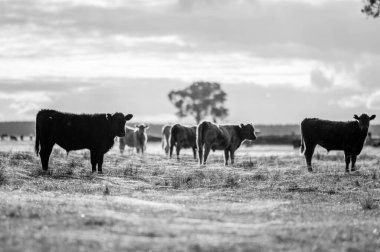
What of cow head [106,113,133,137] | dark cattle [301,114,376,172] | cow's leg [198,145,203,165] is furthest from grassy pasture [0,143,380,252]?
cow's leg [198,145,203,165]

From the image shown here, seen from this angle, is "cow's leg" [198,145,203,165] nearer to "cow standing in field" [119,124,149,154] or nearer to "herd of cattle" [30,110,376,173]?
"herd of cattle" [30,110,376,173]

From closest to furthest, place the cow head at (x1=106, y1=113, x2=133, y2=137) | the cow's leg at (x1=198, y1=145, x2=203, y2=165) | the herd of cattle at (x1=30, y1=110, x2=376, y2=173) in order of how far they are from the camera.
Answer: the herd of cattle at (x1=30, y1=110, x2=376, y2=173) → the cow head at (x1=106, y1=113, x2=133, y2=137) → the cow's leg at (x1=198, y1=145, x2=203, y2=165)

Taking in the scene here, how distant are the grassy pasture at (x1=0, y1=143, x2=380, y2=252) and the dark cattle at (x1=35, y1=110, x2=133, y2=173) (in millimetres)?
1579

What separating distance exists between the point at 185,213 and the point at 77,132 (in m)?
11.6

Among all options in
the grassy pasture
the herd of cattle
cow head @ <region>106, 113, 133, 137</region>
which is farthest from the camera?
cow head @ <region>106, 113, 133, 137</region>

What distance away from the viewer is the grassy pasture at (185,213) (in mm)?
8422

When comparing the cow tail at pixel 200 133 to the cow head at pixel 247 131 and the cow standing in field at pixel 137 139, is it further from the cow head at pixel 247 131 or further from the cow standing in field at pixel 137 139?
the cow standing in field at pixel 137 139

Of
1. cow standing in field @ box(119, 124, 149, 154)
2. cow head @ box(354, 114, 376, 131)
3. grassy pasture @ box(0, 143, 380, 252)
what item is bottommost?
grassy pasture @ box(0, 143, 380, 252)

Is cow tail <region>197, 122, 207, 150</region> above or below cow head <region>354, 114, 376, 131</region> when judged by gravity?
below

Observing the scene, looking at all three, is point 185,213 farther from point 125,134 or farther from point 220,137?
point 220,137

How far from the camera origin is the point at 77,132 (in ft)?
72.3

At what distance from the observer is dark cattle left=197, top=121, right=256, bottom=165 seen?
2809 cm

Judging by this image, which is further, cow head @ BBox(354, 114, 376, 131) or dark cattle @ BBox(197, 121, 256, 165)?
dark cattle @ BBox(197, 121, 256, 165)

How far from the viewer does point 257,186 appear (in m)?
17.5
